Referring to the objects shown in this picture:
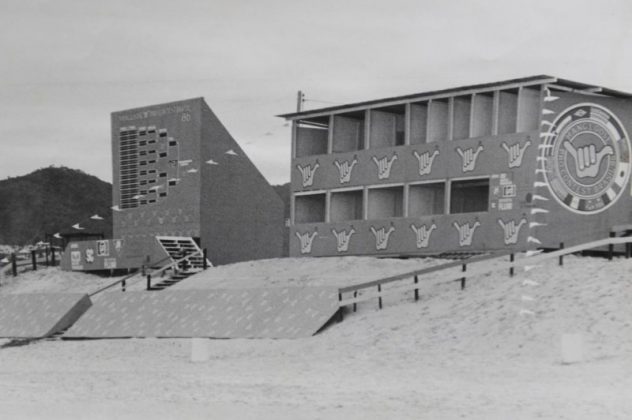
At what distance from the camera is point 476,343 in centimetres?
1977

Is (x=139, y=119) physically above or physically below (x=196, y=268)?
above

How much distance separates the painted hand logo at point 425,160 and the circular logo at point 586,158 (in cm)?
377

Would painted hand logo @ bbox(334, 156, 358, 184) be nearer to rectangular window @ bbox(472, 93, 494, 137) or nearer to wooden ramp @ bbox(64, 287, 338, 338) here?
rectangular window @ bbox(472, 93, 494, 137)

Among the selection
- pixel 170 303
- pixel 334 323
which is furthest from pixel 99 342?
pixel 334 323

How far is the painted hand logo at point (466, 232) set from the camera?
28181mm

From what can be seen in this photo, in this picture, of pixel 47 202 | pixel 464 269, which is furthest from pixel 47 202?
pixel 464 269

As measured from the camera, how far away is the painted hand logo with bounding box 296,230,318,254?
107ft

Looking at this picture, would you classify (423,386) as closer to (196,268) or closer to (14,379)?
(14,379)

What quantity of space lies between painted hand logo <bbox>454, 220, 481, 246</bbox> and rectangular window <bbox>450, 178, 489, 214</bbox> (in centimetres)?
151

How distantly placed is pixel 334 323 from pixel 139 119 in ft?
50.0

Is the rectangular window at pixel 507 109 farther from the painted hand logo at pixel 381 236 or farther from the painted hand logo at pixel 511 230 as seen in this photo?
the painted hand logo at pixel 381 236

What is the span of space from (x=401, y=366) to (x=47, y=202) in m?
72.2

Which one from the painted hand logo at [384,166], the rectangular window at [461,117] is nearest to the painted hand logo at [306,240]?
the painted hand logo at [384,166]

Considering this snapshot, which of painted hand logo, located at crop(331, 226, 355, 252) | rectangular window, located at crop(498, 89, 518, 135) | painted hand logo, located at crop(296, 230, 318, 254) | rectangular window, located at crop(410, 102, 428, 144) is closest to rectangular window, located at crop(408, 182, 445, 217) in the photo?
rectangular window, located at crop(410, 102, 428, 144)
